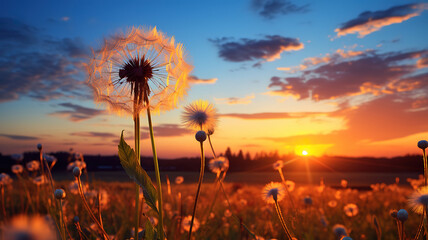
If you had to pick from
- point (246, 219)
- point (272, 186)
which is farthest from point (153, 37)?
point (246, 219)

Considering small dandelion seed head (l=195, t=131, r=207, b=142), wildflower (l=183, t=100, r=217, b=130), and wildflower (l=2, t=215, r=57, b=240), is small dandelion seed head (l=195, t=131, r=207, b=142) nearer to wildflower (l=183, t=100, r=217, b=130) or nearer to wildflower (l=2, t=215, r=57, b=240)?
wildflower (l=183, t=100, r=217, b=130)

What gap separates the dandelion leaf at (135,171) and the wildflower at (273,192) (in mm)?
644

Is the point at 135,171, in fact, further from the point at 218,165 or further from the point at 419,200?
the point at 419,200

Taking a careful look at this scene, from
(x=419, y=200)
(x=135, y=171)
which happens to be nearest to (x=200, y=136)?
(x=135, y=171)

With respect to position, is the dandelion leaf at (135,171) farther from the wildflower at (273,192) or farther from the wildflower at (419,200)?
the wildflower at (419,200)

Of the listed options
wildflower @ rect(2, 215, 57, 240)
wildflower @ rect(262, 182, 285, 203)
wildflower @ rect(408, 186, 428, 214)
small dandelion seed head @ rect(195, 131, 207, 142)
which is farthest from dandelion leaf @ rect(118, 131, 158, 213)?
wildflower @ rect(408, 186, 428, 214)

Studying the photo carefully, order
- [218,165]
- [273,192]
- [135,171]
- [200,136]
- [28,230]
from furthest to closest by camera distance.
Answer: [218,165], [273,192], [200,136], [135,171], [28,230]

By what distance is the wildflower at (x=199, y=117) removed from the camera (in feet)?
7.39

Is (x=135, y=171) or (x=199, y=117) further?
(x=199, y=117)

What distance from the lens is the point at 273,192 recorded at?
1.78 m

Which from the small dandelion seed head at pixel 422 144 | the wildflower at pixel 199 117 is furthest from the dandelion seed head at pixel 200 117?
the small dandelion seed head at pixel 422 144

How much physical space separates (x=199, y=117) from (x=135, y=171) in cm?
85

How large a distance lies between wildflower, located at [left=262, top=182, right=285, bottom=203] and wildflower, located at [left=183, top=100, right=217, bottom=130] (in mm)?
546

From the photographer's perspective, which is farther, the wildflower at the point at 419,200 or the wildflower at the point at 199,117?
the wildflower at the point at 199,117
